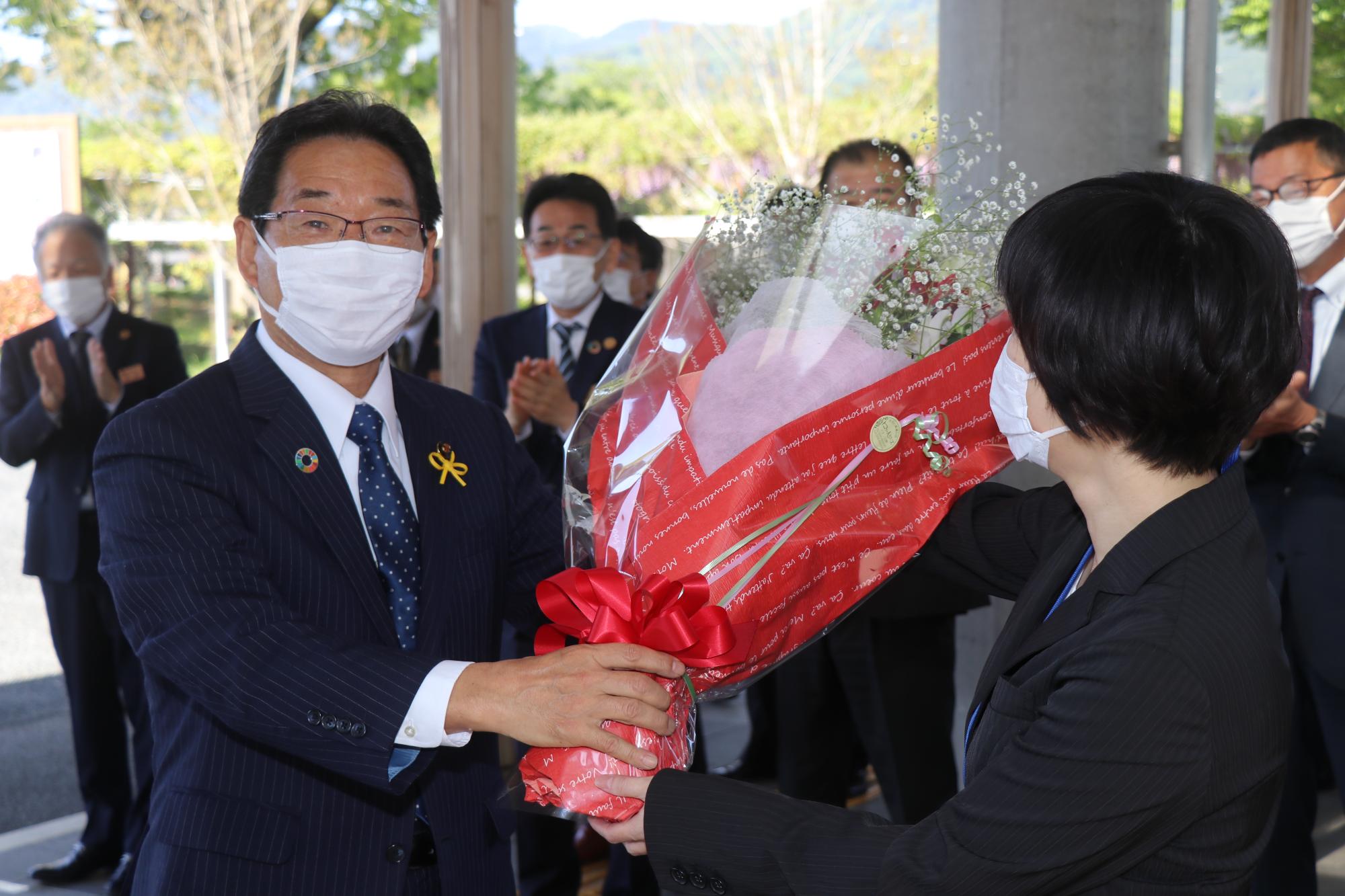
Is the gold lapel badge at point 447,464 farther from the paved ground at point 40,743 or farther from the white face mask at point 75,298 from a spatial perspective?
the white face mask at point 75,298

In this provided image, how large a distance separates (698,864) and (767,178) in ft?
2.86

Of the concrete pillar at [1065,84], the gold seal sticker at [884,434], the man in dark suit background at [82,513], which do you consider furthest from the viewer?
the man in dark suit background at [82,513]

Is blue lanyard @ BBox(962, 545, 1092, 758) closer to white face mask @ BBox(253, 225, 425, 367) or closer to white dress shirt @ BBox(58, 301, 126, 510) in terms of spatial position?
white face mask @ BBox(253, 225, 425, 367)

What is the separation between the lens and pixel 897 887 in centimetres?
113

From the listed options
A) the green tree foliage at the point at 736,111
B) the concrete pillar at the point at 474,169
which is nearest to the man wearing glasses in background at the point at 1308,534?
the concrete pillar at the point at 474,169

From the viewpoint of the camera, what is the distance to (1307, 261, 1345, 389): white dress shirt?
2.84 meters

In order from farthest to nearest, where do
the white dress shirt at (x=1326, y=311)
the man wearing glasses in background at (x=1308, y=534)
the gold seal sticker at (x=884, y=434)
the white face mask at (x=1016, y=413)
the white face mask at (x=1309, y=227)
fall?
the white face mask at (x=1309, y=227) → the white dress shirt at (x=1326, y=311) → the man wearing glasses in background at (x=1308, y=534) → the gold seal sticker at (x=884, y=434) → the white face mask at (x=1016, y=413)

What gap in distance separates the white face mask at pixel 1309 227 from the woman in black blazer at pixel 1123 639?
2.25 metres

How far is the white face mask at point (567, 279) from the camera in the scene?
3635 mm

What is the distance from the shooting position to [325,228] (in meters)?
1.66

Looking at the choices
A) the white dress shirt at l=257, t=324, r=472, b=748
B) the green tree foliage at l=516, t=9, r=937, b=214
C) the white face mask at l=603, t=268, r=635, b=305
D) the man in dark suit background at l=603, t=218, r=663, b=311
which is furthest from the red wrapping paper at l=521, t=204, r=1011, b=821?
the green tree foliage at l=516, t=9, r=937, b=214

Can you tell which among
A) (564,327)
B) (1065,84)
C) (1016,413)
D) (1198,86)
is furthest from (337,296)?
(1198,86)

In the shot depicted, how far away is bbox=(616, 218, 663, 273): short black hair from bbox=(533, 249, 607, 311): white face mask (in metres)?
1.34

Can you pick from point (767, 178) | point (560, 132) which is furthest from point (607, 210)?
point (560, 132)
